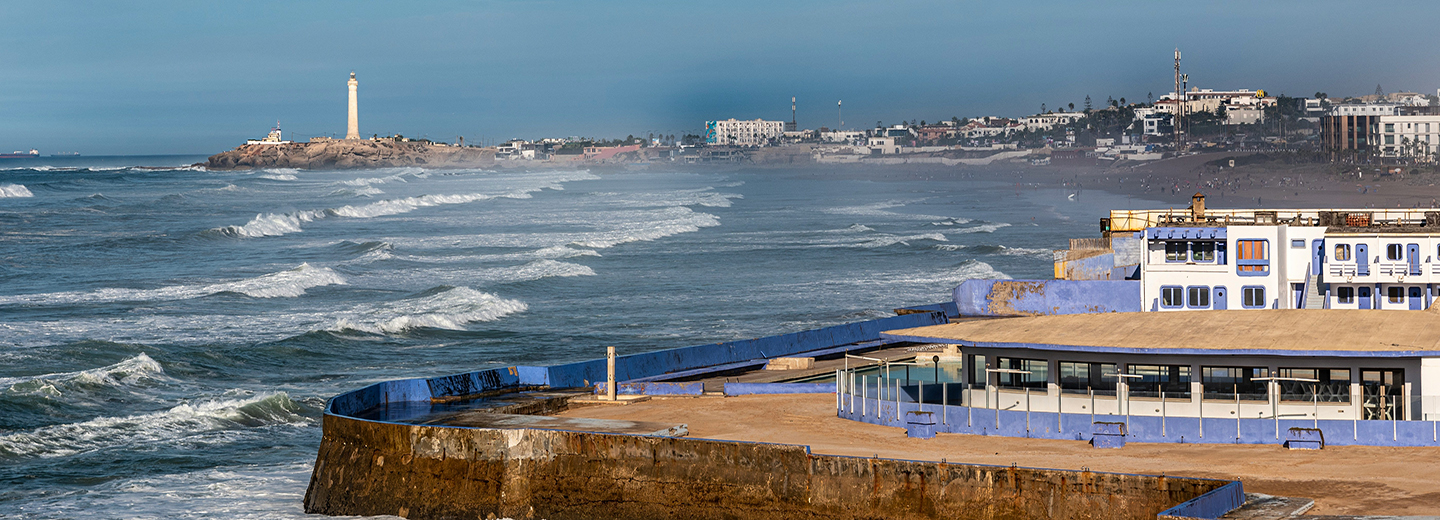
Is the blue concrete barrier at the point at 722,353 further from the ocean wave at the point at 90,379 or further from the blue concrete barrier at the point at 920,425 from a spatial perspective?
the ocean wave at the point at 90,379

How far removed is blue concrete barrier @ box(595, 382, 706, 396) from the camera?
27.3 metres

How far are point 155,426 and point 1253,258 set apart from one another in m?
24.1

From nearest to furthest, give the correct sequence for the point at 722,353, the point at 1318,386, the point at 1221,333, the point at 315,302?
1. the point at 1318,386
2. the point at 1221,333
3. the point at 722,353
4. the point at 315,302

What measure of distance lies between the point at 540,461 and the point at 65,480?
11639 millimetres

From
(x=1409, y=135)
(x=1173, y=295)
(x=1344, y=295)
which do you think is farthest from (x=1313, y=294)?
(x=1409, y=135)

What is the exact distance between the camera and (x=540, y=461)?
2172 cm

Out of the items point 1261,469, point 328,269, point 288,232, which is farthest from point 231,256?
point 1261,469

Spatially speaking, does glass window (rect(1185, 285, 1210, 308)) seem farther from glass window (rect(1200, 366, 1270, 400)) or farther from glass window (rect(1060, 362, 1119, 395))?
glass window (rect(1060, 362, 1119, 395))

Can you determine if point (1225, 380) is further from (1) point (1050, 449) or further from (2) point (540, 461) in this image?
(2) point (540, 461)

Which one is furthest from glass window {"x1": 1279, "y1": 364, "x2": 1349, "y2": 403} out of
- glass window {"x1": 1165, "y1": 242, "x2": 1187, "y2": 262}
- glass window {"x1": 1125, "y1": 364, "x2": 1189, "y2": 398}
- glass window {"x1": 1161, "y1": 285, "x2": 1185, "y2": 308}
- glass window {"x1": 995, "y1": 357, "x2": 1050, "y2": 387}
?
glass window {"x1": 1165, "y1": 242, "x2": 1187, "y2": 262}

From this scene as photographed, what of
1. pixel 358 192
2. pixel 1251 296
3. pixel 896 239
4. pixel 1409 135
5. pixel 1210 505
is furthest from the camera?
pixel 1409 135

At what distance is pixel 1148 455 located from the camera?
20.5m

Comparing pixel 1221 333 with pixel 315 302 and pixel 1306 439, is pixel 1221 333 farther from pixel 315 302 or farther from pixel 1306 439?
pixel 315 302

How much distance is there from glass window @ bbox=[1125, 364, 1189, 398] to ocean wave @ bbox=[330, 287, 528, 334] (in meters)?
30.5
